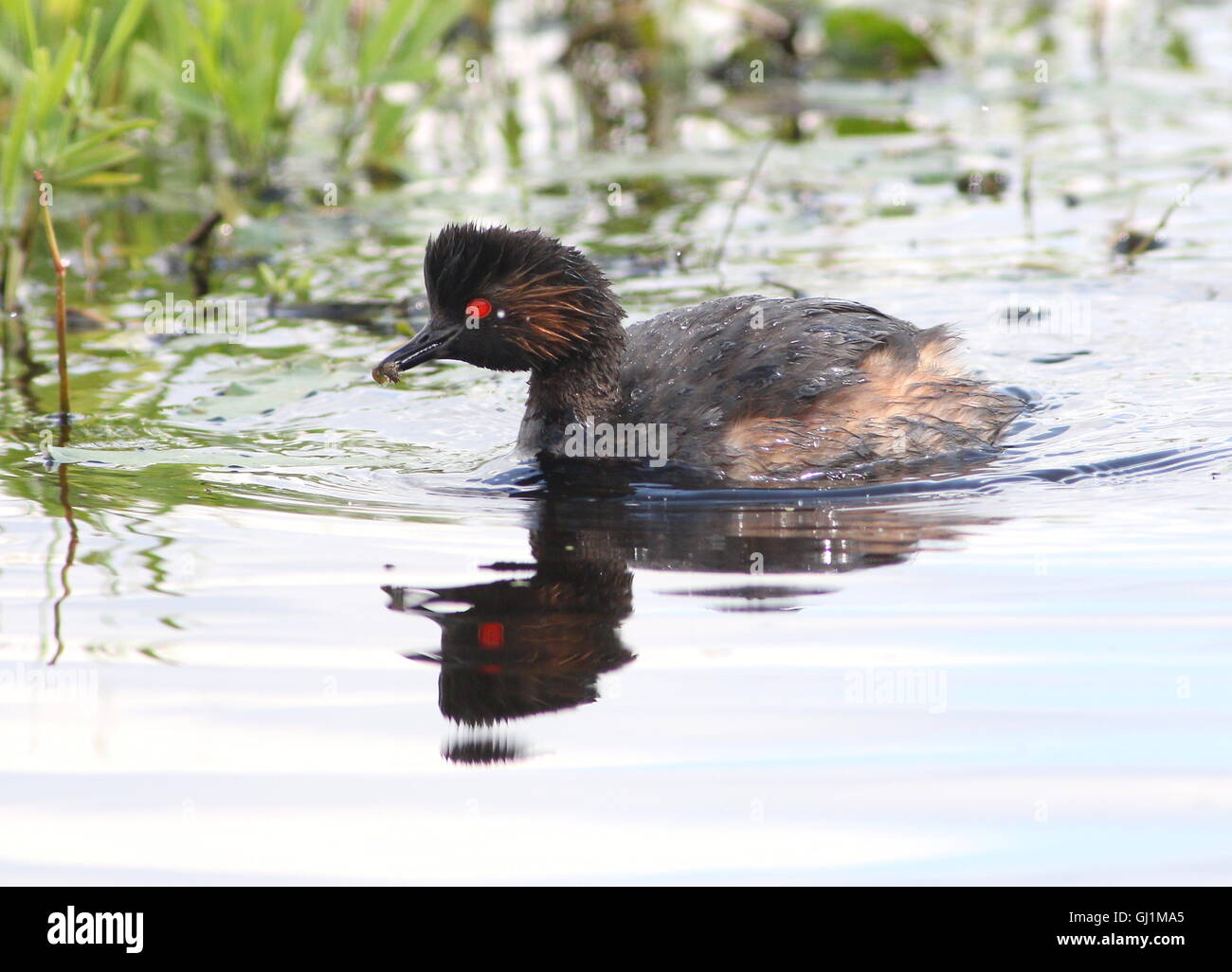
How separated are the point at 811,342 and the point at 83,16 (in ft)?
18.2

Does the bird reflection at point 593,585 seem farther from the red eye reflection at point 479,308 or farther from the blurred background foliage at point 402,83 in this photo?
the blurred background foliage at point 402,83

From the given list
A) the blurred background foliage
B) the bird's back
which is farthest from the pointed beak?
the blurred background foliage

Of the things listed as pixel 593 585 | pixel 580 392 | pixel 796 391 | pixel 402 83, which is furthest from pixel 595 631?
pixel 402 83

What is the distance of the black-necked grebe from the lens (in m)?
6.70

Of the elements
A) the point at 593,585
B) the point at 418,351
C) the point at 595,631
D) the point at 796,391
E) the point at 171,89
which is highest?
the point at 171,89

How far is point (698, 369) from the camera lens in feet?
22.3

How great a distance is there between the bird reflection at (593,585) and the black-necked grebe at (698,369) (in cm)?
48

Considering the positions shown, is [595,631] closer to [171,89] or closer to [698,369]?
[698,369]

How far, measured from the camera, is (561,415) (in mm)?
7020

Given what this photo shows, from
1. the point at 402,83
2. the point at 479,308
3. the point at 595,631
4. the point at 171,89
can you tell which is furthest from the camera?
the point at 402,83

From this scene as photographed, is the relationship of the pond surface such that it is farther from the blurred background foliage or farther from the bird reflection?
the blurred background foliage

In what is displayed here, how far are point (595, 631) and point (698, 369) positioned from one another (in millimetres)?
2077

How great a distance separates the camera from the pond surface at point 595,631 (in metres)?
Result: 3.82

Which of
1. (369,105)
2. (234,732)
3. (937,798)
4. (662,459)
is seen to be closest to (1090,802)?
(937,798)
